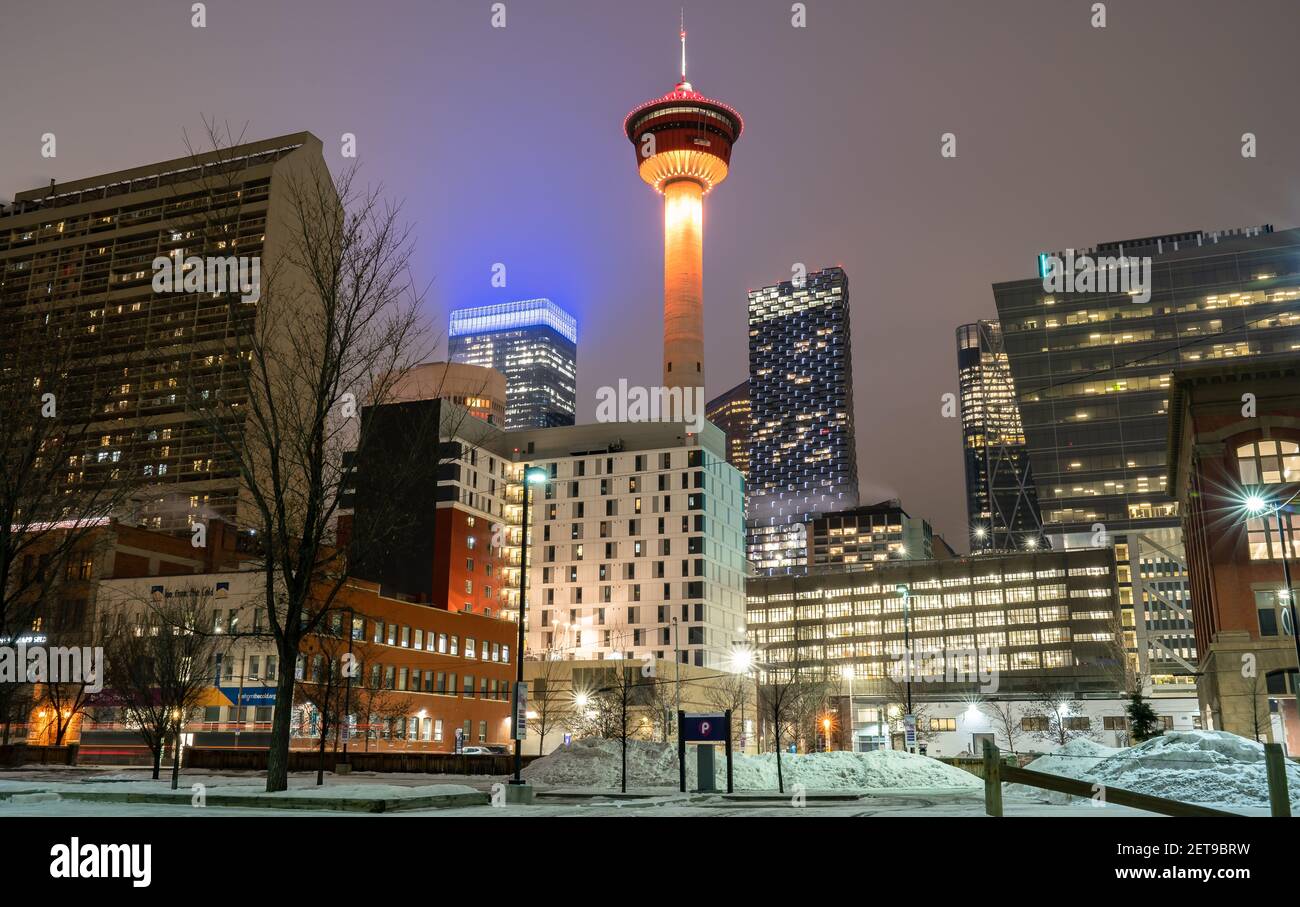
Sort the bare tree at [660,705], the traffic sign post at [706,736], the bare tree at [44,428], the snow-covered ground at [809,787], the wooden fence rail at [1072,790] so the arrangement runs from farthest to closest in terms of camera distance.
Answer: the bare tree at [660,705]
the traffic sign post at [706,736]
the bare tree at [44,428]
the snow-covered ground at [809,787]
the wooden fence rail at [1072,790]

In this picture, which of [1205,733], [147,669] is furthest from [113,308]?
[1205,733]

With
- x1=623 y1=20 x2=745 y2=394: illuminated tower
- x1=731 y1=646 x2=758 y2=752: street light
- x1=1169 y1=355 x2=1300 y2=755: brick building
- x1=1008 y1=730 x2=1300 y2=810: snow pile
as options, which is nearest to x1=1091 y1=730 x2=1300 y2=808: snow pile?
x1=1008 y1=730 x2=1300 y2=810: snow pile

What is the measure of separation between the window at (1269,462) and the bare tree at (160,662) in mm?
67777

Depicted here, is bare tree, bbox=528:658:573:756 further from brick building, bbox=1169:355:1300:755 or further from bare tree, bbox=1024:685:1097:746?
brick building, bbox=1169:355:1300:755

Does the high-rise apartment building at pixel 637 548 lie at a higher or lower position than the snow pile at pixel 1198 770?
higher

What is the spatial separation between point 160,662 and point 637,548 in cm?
10449

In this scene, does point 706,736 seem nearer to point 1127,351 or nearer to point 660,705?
point 660,705

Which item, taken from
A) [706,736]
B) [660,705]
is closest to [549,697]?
[660,705]

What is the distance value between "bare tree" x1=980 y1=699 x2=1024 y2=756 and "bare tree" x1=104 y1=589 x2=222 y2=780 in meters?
86.4

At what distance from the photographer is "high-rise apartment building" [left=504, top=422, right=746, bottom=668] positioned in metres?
143

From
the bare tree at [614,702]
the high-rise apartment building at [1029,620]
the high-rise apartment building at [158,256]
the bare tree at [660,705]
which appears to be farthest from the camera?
the high-rise apartment building at [1029,620]

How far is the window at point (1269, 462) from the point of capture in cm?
7006

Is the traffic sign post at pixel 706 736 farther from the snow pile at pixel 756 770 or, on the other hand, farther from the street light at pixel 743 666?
the street light at pixel 743 666

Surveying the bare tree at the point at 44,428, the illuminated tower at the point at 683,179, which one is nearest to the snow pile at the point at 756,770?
the bare tree at the point at 44,428
